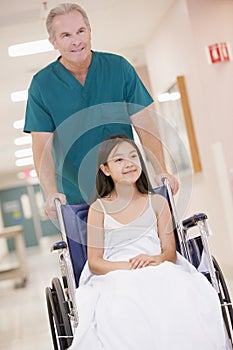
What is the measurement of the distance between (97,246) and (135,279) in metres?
0.25

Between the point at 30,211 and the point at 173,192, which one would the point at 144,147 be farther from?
the point at 30,211

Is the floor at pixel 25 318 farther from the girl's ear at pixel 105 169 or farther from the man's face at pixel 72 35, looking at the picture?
the man's face at pixel 72 35

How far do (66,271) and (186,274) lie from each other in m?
0.43

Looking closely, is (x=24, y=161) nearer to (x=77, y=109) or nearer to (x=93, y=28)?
(x=93, y=28)

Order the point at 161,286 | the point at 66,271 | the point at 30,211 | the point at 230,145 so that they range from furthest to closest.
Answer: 1. the point at 30,211
2. the point at 230,145
3. the point at 66,271
4. the point at 161,286

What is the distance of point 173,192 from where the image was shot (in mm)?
2604

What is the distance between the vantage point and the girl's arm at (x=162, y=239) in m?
2.28

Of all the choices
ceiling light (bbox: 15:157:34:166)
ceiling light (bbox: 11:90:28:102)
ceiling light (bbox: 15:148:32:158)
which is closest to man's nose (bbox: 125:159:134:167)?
ceiling light (bbox: 11:90:28:102)

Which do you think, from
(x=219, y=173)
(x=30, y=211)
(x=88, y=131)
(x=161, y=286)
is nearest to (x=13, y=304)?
(x=219, y=173)

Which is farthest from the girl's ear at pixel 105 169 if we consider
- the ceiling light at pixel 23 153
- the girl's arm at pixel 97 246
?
the ceiling light at pixel 23 153

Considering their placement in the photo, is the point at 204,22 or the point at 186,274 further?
the point at 204,22

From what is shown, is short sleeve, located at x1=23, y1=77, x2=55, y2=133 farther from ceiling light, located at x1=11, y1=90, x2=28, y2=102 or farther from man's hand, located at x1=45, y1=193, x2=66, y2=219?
ceiling light, located at x1=11, y1=90, x2=28, y2=102

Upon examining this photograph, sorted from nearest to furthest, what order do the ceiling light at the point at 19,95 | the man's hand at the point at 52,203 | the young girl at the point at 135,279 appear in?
the young girl at the point at 135,279 → the man's hand at the point at 52,203 → the ceiling light at the point at 19,95

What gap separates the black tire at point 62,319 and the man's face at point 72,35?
0.92m
